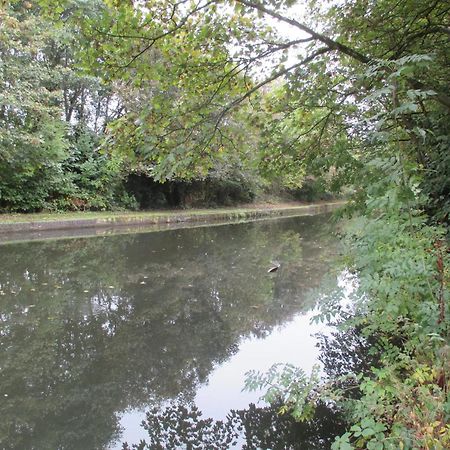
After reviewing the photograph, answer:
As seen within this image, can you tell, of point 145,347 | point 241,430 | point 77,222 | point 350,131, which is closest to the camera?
point 241,430

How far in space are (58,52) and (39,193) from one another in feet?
24.6

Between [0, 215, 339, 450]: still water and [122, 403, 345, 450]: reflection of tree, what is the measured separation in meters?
0.01

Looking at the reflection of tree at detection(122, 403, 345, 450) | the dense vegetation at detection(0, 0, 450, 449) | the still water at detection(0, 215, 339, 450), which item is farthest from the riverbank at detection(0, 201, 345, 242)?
the reflection of tree at detection(122, 403, 345, 450)

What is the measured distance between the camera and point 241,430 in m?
2.99

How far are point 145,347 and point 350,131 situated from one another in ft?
12.1

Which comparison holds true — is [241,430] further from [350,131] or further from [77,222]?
[77,222]

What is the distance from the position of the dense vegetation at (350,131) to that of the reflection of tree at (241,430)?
0.13 meters

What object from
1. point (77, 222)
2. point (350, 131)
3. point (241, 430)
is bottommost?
point (241, 430)

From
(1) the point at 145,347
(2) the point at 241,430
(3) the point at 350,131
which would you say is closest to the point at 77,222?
(1) the point at 145,347

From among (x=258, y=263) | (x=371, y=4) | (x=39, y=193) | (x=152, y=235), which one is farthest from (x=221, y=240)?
(x=371, y=4)

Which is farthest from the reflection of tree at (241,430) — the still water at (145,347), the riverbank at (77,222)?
the riverbank at (77,222)

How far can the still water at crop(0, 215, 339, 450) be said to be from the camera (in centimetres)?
299

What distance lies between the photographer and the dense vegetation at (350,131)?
2.30 meters

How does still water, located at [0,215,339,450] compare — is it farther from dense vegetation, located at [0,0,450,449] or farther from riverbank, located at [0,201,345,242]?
riverbank, located at [0,201,345,242]
